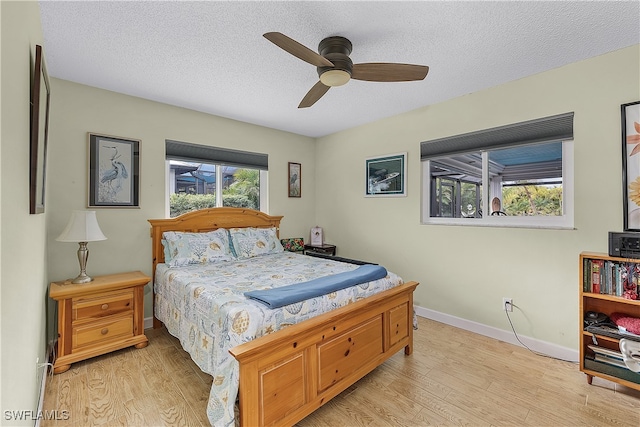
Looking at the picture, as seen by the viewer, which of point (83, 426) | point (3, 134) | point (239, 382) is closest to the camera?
point (3, 134)

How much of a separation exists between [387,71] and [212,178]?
268 cm

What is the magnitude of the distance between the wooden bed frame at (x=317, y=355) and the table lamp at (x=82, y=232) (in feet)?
6.02

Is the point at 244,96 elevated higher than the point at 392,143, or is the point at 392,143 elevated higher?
the point at 244,96

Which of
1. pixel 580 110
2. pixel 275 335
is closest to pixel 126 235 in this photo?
pixel 275 335

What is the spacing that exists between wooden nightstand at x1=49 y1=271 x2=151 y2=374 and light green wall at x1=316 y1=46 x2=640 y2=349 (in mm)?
2722

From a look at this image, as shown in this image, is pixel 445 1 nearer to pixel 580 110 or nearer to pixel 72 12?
pixel 580 110

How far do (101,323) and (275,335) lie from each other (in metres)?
1.82

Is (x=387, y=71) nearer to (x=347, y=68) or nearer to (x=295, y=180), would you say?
(x=347, y=68)

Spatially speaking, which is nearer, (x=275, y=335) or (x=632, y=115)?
(x=275, y=335)

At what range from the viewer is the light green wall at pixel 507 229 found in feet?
7.43

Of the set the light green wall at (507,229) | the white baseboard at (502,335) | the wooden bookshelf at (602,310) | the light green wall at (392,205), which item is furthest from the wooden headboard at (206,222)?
the wooden bookshelf at (602,310)

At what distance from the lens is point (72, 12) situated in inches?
70.2

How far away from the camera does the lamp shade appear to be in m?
2.38

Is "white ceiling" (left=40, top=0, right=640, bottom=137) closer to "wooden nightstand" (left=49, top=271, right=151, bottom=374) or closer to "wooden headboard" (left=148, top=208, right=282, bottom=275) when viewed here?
"wooden headboard" (left=148, top=208, right=282, bottom=275)
